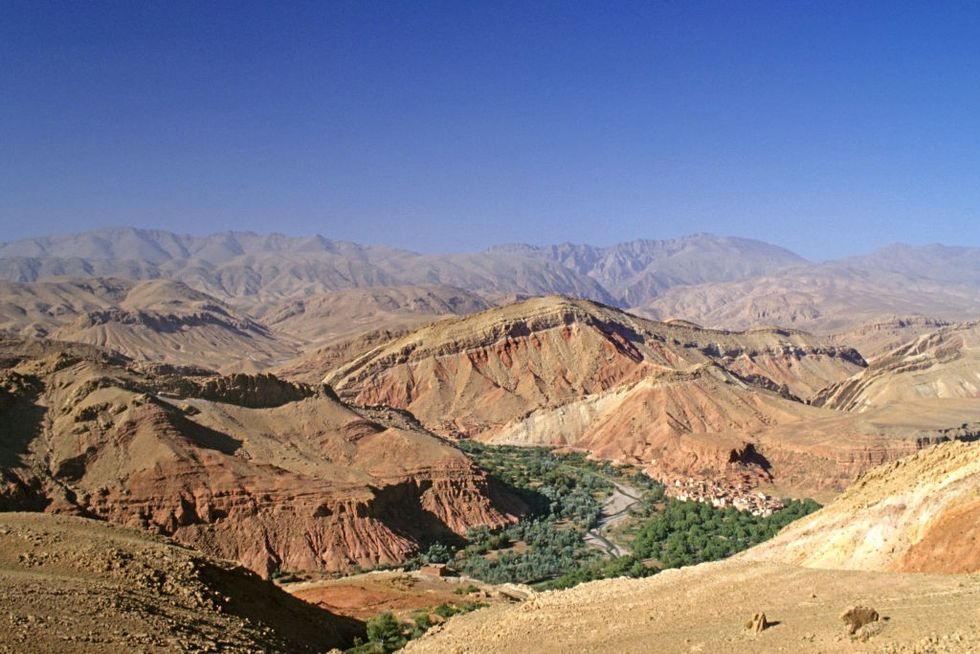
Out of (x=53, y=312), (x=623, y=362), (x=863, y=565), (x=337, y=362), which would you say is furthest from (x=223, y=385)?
(x=53, y=312)

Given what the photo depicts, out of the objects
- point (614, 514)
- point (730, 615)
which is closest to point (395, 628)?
point (730, 615)

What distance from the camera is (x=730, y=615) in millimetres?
17984

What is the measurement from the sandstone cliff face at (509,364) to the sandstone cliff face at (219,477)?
108ft

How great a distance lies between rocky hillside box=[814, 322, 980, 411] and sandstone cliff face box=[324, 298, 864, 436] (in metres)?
9.59

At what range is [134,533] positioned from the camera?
2577cm

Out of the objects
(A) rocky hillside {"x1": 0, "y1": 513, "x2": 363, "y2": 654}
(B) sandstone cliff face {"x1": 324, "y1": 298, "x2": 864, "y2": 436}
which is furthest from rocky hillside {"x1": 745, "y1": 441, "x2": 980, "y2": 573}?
(B) sandstone cliff face {"x1": 324, "y1": 298, "x2": 864, "y2": 436}

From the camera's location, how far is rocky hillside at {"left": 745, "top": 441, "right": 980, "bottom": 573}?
20312 mm

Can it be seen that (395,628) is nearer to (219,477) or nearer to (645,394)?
(219,477)

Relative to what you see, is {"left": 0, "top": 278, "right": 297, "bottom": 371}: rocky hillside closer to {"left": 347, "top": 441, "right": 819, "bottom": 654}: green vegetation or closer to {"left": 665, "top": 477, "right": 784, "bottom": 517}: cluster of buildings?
{"left": 347, "top": 441, "right": 819, "bottom": 654}: green vegetation

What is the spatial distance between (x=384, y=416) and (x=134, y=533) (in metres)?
38.1

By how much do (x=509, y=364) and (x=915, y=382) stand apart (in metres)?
43.0

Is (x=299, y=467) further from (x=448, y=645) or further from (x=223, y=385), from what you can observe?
(x=448, y=645)

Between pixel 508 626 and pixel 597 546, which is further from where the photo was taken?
pixel 597 546

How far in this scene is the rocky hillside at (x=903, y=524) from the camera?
2031cm
